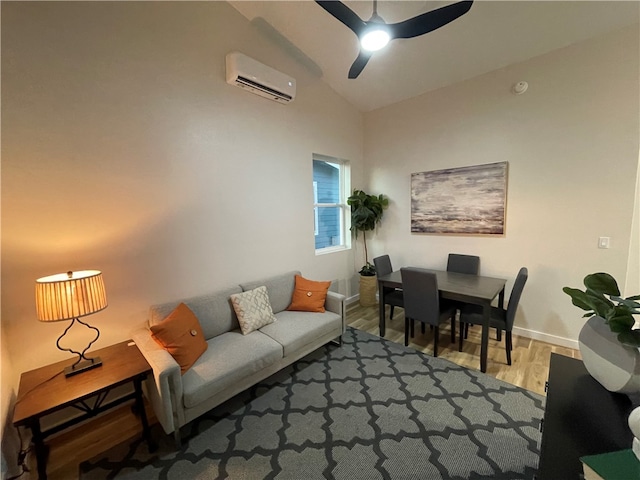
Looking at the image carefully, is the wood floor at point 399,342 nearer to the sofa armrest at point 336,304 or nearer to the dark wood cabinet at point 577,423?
the sofa armrest at point 336,304

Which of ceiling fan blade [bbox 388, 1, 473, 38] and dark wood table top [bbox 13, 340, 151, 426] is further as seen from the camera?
ceiling fan blade [bbox 388, 1, 473, 38]

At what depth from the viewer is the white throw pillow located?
2.44 meters

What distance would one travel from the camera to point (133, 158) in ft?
6.77

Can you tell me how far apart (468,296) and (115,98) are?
342 cm

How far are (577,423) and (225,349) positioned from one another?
2110 mm

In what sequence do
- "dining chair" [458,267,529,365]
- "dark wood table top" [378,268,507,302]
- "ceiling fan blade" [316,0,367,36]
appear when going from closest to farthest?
1. "ceiling fan blade" [316,0,367,36]
2. "dining chair" [458,267,529,365]
3. "dark wood table top" [378,268,507,302]

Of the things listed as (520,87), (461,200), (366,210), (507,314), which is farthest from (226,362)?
(520,87)

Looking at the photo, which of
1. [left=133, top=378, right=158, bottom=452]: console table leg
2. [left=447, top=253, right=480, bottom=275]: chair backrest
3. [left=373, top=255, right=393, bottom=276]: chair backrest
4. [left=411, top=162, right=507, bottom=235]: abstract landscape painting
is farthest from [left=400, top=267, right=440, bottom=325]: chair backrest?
[left=133, top=378, right=158, bottom=452]: console table leg

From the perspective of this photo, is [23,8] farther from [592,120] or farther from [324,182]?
[592,120]

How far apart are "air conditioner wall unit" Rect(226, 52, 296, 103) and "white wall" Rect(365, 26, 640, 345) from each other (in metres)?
1.94

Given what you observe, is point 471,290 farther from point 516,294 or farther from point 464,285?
point 516,294

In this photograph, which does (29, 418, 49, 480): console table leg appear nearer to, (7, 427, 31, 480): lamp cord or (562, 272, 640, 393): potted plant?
(7, 427, 31, 480): lamp cord

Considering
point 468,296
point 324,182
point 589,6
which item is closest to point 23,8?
point 324,182

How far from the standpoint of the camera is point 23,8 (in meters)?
1.62
